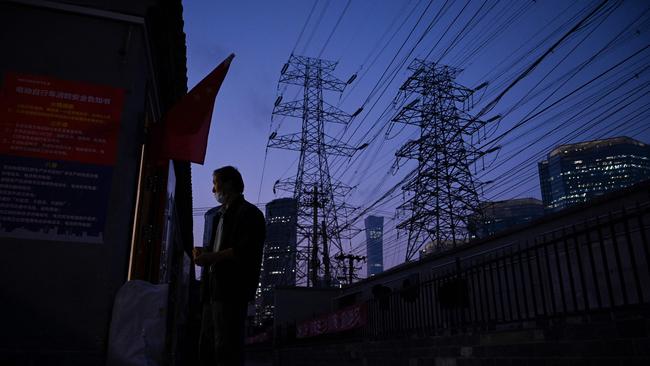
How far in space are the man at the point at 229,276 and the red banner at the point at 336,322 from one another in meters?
10.1

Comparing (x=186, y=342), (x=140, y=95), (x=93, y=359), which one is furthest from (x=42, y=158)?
(x=186, y=342)

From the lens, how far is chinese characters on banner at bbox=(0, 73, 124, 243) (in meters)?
4.57

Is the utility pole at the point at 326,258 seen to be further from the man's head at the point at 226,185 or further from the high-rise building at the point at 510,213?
the man's head at the point at 226,185

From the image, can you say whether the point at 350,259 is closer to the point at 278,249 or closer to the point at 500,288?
the point at 278,249

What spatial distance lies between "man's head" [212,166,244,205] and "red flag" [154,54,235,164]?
2138 mm

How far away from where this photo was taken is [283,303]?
25078 millimetres

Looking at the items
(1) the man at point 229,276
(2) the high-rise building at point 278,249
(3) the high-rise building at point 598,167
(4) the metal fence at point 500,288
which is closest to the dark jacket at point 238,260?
(1) the man at point 229,276

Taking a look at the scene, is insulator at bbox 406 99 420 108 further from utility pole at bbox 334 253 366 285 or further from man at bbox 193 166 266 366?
man at bbox 193 166 266 366

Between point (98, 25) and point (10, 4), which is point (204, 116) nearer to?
point (98, 25)

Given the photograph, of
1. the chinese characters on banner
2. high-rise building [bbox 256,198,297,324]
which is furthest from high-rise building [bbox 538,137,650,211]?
the chinese characters on banner

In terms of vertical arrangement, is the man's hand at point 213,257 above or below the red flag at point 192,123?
below

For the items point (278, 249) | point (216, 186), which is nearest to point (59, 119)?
point (216, 186)

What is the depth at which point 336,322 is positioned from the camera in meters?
15.4

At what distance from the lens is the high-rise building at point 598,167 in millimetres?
25594
